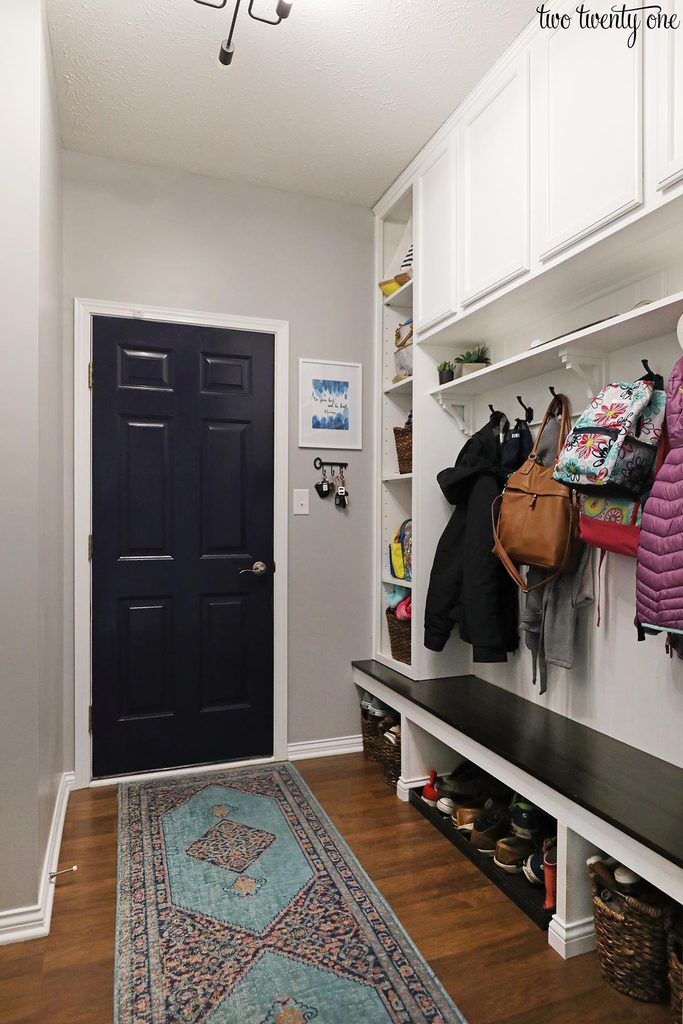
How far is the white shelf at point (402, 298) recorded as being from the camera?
3031 millimetres

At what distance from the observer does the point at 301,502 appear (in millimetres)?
3146

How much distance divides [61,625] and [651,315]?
2421 mm

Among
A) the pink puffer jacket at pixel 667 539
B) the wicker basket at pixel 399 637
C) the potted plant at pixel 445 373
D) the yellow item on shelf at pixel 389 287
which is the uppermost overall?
the yellow item on shelf at pixel 389 287

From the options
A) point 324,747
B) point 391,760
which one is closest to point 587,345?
point 391,760

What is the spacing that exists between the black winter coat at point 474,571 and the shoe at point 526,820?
0.52 meters

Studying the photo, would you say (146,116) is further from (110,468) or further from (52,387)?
(110,468)

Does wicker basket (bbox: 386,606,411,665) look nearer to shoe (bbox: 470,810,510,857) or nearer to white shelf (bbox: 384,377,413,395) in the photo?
shoe (bbox: 470,810,510,857)

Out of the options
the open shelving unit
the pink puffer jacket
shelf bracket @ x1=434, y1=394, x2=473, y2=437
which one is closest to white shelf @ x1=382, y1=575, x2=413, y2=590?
the open shelving unit

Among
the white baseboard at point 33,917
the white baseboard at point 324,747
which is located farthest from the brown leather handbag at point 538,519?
the white baseboard at point 33,917

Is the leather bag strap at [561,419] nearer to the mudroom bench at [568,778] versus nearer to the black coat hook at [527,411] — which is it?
the black coat hook at [527,411]

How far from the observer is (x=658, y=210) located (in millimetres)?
1570

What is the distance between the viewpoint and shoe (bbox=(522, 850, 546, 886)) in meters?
1.96

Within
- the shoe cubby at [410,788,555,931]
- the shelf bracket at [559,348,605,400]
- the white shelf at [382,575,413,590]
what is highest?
the shelf bracket at [559,348,605,400]

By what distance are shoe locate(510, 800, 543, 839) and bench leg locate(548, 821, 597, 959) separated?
0.28 metres
